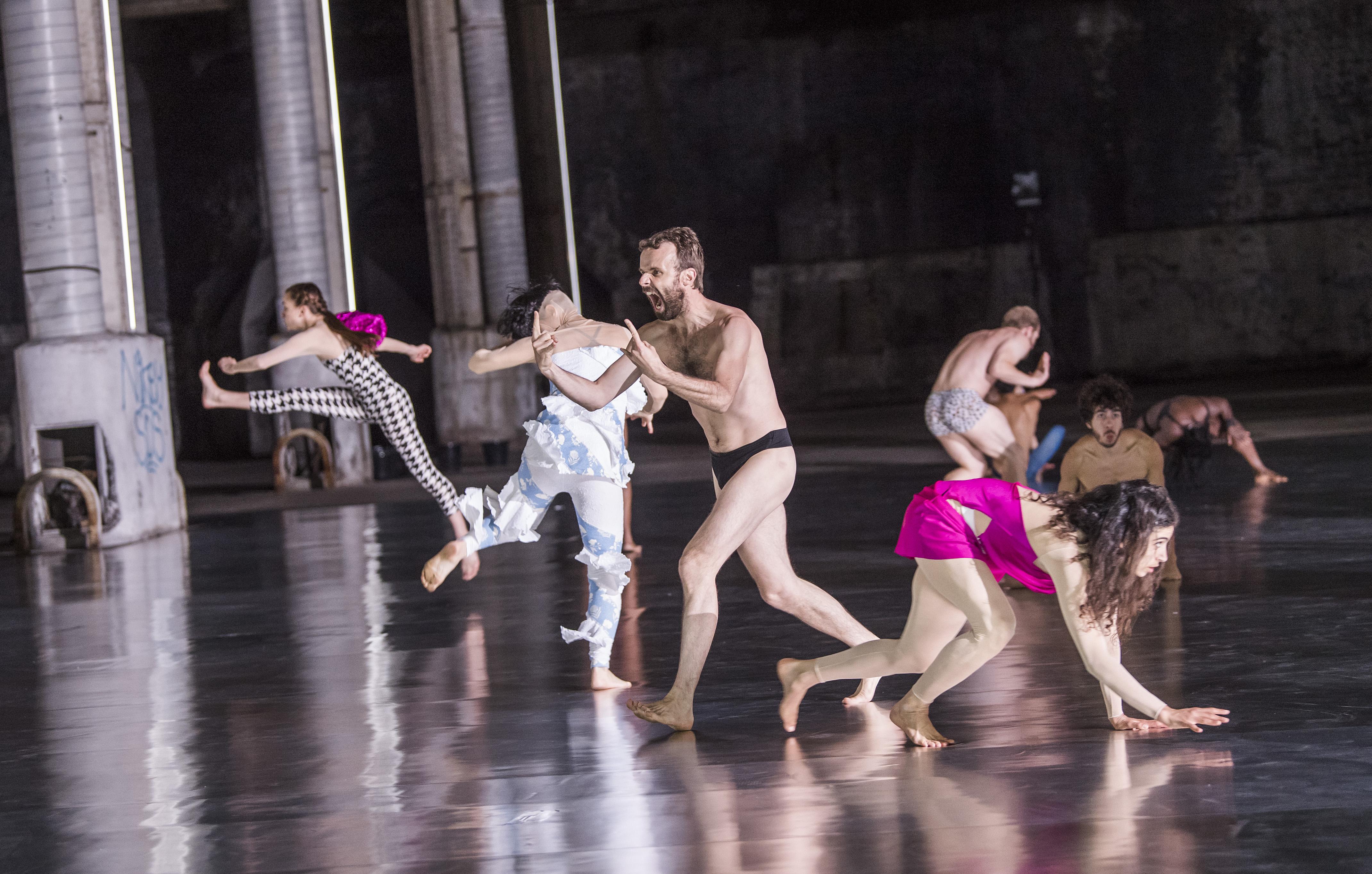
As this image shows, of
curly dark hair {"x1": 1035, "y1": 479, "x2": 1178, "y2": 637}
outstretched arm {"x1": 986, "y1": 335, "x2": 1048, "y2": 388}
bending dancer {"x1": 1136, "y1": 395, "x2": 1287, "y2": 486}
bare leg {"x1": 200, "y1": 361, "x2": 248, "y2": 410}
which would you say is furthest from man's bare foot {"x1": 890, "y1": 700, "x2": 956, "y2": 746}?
bending dancer {"x1": 1136, "y1": 395, "x2": 1287, "y2": 486}

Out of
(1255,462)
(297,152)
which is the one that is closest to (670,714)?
(1255,462)

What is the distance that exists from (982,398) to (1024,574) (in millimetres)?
5109

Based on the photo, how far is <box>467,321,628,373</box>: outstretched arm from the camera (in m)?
5.70

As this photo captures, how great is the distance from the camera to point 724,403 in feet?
15.7

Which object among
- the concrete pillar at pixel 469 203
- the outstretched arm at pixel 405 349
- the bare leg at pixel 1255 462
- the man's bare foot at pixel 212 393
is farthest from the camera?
the concrete pillar at pixel 469 203

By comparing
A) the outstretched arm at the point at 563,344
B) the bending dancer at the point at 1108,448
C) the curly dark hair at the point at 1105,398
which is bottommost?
the bending dancer at the point at 1108,448

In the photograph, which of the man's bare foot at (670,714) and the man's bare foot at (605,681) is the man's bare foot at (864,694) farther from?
the man's bare foot at (605,681)

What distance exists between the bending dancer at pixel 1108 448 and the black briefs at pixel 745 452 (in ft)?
6.80

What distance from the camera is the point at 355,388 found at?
1005 cm

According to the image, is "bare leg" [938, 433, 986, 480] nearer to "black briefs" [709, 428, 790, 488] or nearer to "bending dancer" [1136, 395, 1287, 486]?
"bending dancer" [1136, 395, 1287, 486]

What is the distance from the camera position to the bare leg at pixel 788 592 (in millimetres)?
5191

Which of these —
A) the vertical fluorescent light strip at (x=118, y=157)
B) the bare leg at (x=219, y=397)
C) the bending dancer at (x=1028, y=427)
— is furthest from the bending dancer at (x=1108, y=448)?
the vertical fluorescent light strip at (x=118, y=157)

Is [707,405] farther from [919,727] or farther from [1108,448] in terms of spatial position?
[1108,448]

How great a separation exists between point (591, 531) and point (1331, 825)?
2.95 meters
